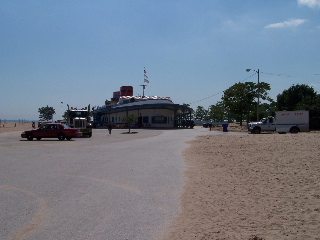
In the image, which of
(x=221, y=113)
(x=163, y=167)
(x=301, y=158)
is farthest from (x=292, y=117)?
(x=221, y=113)

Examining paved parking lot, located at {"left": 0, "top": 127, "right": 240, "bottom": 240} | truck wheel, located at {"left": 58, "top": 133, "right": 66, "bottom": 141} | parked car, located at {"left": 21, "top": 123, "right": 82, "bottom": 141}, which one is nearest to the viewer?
paved parking lot, located at {"left": 0, "top": 127, "right": 240, "bottom": 240}

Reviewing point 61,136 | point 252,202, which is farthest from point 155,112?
point 252,202

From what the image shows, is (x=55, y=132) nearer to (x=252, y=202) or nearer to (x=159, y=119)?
(x=252, y=202)

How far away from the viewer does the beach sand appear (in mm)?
5578

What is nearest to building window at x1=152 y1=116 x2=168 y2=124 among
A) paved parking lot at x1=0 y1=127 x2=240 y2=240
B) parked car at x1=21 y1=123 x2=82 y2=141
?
A: parked car at x1=21 y1=123 x2=82 y2=141

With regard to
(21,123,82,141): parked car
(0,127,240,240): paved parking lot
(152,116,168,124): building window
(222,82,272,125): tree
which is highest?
(222,82,272,125): tree

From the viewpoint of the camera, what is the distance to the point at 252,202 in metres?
7.59

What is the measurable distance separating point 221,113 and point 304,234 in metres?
90.4

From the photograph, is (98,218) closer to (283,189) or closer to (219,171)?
(283,189)

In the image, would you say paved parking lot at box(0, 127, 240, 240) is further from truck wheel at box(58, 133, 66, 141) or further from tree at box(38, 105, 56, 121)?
tree at box(38, 105, 56, 121)

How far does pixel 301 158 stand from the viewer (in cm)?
1391

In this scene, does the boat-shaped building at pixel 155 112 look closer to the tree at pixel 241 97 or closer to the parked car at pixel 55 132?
the tree at pixel 241 97

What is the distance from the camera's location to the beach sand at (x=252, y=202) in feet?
18.3

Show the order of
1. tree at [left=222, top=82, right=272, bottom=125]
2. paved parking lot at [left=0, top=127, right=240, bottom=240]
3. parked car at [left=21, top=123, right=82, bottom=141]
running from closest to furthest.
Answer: paved parking lot at [left=0, top=127, right=240, bottom=240] → parked car at [left=21, top=123, right=82, bottom=141] → tree at [left=222, top=82, right=272, bottom=125]
